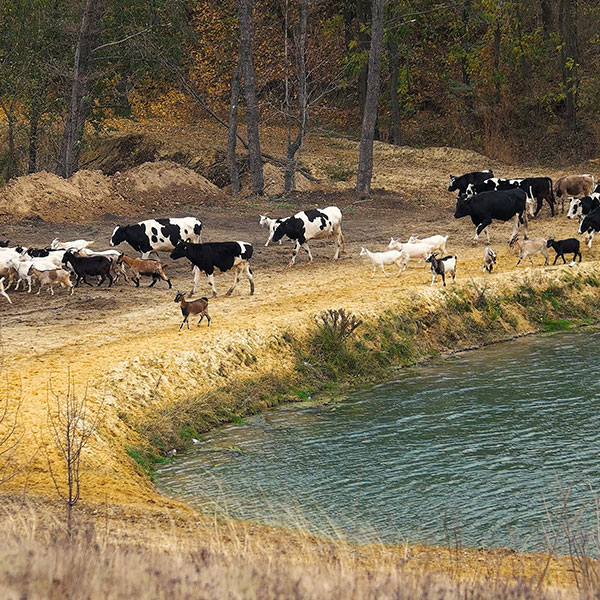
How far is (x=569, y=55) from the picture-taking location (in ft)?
169

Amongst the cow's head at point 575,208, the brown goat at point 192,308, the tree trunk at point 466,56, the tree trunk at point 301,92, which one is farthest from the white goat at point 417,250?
the tree trunk at point 466,56

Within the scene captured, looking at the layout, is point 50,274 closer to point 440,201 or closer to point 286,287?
point 286,287

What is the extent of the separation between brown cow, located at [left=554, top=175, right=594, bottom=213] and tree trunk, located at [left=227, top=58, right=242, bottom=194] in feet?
43.1

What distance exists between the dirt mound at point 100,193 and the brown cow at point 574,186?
12734 millimetres

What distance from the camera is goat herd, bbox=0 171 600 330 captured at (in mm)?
24609

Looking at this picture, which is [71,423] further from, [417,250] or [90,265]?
[417,250]

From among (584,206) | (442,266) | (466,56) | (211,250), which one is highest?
(466,56)

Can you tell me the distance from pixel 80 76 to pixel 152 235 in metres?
14.3

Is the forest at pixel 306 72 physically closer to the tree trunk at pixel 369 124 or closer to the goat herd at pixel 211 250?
the tree trunk at pixel 369 124

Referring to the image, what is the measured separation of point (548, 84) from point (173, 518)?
158ft

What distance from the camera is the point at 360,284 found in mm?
26453

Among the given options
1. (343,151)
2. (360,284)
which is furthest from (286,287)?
(343,151)

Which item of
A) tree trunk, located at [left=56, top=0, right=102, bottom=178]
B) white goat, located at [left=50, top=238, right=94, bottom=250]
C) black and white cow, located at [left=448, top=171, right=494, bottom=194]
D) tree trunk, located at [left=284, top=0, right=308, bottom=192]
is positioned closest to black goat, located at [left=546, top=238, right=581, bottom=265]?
white goat, located at [left=50, top=238, right=94, bottom=250]

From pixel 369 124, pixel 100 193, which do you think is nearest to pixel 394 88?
pixel 369 124
